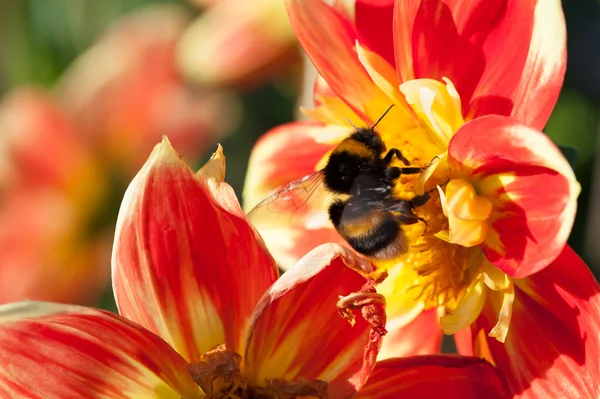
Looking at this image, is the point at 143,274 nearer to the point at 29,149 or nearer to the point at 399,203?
the point at 399,203

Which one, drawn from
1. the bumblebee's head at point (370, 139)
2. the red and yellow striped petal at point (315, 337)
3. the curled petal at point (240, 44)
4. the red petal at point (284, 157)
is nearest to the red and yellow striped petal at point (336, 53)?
the bumblebee's head at point (370, 139)

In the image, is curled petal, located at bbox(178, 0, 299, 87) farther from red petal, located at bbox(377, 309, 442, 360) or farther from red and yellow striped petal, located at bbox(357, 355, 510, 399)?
red and yellow striped petal, located at bbox(357, 355, 510, 399)

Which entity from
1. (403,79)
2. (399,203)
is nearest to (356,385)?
(399,203)

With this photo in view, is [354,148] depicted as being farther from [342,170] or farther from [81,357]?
[81,357]

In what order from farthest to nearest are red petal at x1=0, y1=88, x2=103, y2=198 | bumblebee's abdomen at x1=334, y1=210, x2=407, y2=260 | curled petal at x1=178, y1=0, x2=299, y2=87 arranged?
curled petal at x1=178, y1=0, x2=299, y2=87 → red petal at x1=0, y1=88, x2=103, y2=198 → bumblebee's abdomen at x1=334, y1=210, x2=407, y2=260

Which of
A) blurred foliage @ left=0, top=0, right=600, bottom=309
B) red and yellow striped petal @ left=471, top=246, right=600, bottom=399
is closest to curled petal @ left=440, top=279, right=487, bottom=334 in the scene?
red and yellow striped petal @ left=471, top=246, right=600, bottom=399
